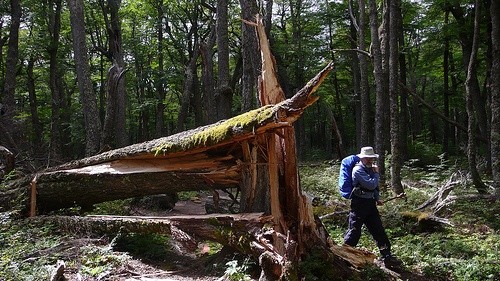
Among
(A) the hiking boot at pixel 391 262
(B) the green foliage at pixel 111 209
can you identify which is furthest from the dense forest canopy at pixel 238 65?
(A) the hiking boot at pixel 391 262

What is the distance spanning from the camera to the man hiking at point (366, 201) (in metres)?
6.37

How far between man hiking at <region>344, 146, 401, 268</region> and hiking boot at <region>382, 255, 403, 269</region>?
0.05 ft

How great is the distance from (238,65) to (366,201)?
1646 cm

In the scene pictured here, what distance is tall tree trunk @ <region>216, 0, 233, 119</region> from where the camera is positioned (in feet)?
43.9

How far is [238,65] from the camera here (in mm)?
22016

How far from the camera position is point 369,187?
636 cm

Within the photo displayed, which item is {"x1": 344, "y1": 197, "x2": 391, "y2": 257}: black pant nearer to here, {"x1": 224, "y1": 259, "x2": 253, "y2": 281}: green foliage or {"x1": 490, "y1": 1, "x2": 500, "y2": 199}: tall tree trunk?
{"x1": 224, "y1": 259, "x2": 253, "y2": 281}: green foliage

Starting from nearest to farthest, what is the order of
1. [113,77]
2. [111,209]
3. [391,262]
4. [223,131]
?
[223,131]
[391,262]
[111,209]
[113,77]

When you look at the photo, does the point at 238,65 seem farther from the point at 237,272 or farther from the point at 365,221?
the point at 237,272

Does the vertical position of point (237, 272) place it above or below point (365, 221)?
below

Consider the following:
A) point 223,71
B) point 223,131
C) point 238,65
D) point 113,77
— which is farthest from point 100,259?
point 238,65

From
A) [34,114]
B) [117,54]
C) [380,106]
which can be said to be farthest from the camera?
[34,114]

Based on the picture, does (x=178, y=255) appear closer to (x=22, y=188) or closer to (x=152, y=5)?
(x=22, y=188)

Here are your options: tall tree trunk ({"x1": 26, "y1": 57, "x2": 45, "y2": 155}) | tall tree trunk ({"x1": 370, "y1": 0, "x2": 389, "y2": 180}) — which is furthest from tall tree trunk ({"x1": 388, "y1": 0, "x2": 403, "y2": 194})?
tall tree trunk ({"x1": 26, "y1": 57, "x2": 45, "y2": 155})
